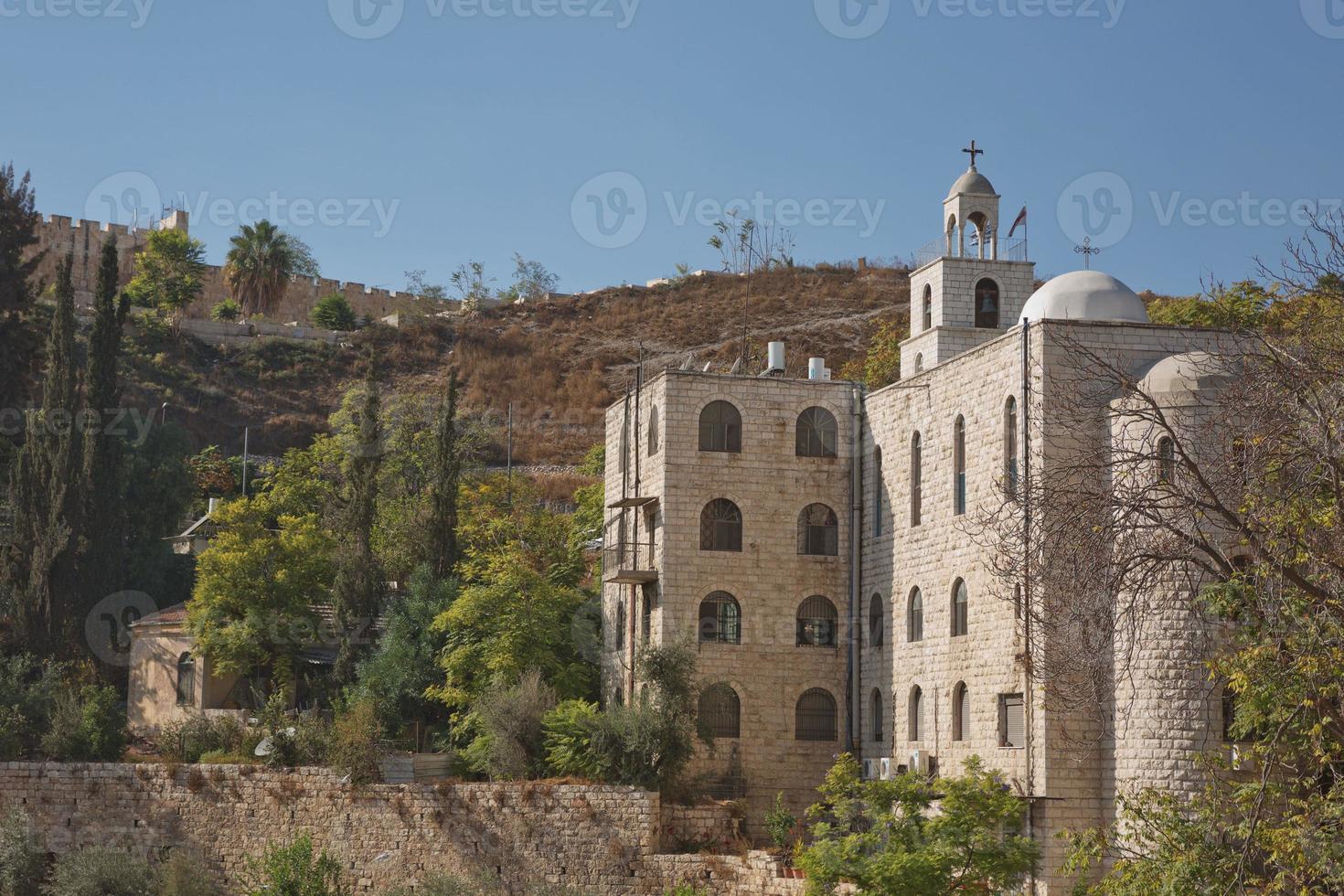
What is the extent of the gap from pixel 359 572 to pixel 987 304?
1557 cm

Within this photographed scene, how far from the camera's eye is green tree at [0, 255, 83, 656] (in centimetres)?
4153

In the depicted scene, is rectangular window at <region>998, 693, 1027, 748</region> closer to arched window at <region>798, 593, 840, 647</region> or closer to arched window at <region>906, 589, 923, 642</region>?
arched window at <region>906, 589, 923, 642</region>

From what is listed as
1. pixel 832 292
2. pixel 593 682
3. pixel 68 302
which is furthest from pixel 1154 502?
pixel 832 292

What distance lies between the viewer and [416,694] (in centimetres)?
3766

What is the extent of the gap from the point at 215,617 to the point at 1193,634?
23.6 metres

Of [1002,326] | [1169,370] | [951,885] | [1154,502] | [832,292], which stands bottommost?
[951,885]

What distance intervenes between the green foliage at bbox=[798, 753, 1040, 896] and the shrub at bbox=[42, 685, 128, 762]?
18789 millimetres

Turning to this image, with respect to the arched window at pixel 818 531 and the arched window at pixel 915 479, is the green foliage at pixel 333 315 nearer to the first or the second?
the arched window at pixel 818 531

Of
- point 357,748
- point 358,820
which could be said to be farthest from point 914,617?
point 358,820

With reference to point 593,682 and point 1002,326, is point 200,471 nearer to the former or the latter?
point 593,682

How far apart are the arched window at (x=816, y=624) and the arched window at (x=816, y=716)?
0.96 metres

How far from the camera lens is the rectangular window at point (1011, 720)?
28250 millimetres

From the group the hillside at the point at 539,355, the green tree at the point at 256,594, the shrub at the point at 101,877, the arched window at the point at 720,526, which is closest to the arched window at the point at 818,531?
the arched window at the point at 720,526

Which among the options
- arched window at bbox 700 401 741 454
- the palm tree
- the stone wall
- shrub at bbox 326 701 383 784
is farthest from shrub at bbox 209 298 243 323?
arched window at bbox 700 401 741 454
